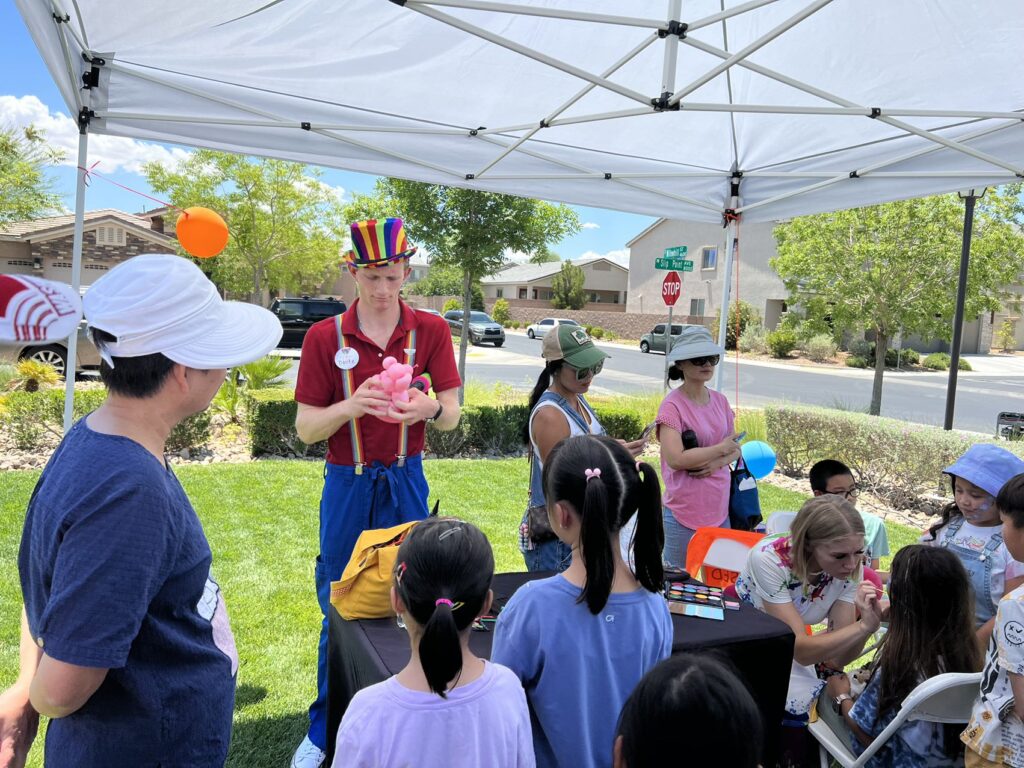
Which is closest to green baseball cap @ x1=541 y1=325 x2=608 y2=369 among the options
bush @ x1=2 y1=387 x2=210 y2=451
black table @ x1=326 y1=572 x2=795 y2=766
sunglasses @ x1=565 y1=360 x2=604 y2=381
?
sunglasses @ x1=565 y1=360 x2=604 y2=381

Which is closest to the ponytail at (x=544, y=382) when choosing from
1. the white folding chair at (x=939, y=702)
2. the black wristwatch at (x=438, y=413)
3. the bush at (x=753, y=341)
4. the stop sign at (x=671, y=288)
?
the black wristwatch at (x=438, y=413)

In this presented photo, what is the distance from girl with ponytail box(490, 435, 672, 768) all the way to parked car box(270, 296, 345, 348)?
70.7ft

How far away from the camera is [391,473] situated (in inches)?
98.8

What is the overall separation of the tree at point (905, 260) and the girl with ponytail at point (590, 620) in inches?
543

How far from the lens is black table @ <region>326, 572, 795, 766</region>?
Result: 1.96m

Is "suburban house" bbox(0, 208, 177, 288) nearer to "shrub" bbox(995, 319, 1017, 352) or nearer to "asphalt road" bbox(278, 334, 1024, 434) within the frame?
"asphalt road" bbox(278, 334, 1024, 434)

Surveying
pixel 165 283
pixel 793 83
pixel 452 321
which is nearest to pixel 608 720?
pixel 165 283

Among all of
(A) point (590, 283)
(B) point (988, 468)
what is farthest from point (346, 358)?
(A) point (590, 283)

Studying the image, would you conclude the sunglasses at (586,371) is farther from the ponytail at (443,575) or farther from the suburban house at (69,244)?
the suburban house at (69,244)

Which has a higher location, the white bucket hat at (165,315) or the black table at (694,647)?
the white bucket hat at (165,315)

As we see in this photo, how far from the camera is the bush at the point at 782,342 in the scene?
97.9 feet

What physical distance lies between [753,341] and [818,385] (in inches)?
427

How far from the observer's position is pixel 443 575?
4.40ft

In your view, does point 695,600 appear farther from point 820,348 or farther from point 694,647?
point 820,348
